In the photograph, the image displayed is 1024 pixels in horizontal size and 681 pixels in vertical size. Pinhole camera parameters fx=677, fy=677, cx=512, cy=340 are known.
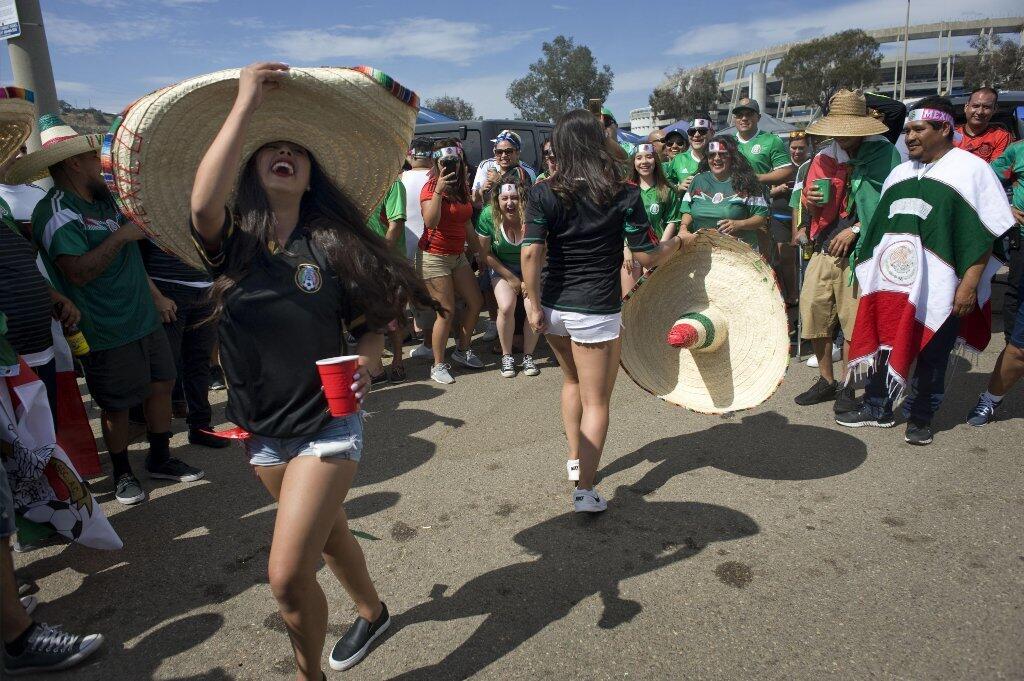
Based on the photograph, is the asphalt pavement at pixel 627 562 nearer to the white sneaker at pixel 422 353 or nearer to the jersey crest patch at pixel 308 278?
the jersey crest patch at pixel 308 278

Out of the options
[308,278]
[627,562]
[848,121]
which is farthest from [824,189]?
[308,278]

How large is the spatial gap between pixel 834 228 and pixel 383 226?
390 cm

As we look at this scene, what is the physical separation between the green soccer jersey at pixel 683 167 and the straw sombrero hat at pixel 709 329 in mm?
3525

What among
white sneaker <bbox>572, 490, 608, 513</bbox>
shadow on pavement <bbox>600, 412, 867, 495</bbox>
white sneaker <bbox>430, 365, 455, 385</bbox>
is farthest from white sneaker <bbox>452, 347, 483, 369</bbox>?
white sneaker <bbox>572, 490, 608, 513</bbox>

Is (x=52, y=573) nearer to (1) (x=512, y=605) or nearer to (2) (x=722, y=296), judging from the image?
(1) (x=512, y=605)

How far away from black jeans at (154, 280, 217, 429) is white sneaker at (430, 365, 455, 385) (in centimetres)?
193

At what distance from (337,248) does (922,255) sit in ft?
12.0

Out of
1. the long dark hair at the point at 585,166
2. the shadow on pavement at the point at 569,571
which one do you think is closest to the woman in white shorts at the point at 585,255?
the long dark hair at the point at 585,166

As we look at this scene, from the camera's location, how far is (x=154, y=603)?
3004 millimetres

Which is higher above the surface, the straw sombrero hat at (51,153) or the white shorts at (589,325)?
the straw sombrero hat at (51,153)

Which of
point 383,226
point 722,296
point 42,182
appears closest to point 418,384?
point 383,226

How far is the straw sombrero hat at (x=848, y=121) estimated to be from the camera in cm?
455

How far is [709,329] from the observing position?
3.64 m

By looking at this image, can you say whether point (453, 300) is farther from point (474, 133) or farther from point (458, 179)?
point (474, 133)
